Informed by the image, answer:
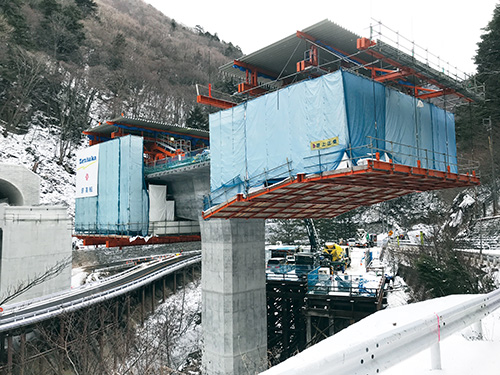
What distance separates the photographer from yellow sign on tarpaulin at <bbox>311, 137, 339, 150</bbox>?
563 inches

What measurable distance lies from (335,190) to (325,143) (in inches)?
132

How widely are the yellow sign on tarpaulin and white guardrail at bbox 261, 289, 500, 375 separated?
9.45 metres

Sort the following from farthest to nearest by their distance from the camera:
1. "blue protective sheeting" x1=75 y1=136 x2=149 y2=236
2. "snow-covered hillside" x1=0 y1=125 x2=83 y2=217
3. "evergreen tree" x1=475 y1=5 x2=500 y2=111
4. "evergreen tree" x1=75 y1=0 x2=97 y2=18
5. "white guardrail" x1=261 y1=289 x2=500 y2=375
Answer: "evergreen tree" x1=75 y1=0 x2=97 y2=18 → "snow-covered hillside" x1=0 y1=125 x2=83 y2=217 → "evergreen tree" x1=475 y1=5 x2=500 y2=111 → "blue protective sheeting" x1=75 y1=136 x2=149 y2=236 → "white guardrail" x1=261 y1=289 x2=500 y2=375

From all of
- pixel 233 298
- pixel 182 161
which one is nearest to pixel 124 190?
pixel 182 161

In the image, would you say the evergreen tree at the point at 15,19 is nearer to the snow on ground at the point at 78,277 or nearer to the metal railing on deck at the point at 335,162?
the snow on ground at the point at 78,277

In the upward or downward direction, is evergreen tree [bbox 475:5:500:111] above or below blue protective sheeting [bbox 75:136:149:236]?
above

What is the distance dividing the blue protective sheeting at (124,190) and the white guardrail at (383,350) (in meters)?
27.6

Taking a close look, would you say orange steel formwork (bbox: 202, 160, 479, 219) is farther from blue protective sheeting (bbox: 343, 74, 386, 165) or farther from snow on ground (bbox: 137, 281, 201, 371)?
snow on ground (bbox: 137, 281, 201, 371)

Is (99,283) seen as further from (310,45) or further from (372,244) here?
(372,244)

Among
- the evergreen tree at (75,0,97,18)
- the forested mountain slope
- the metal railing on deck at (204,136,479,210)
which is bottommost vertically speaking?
the metal railing on deck at (204,136,479,210)

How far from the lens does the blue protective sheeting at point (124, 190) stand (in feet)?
98.8

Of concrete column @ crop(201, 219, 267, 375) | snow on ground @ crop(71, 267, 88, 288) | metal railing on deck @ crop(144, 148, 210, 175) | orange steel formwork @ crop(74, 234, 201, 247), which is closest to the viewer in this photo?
concrete column @ crop(201, 219, 267, 375)

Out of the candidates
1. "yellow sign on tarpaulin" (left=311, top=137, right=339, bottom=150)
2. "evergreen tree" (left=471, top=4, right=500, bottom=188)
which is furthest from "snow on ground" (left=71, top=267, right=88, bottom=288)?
"evergreen tree" (left=471, top=4, right=500, bottom=188)

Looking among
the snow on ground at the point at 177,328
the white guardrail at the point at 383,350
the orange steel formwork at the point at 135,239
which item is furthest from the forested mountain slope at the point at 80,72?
the white guardrail at the point at 383,350
